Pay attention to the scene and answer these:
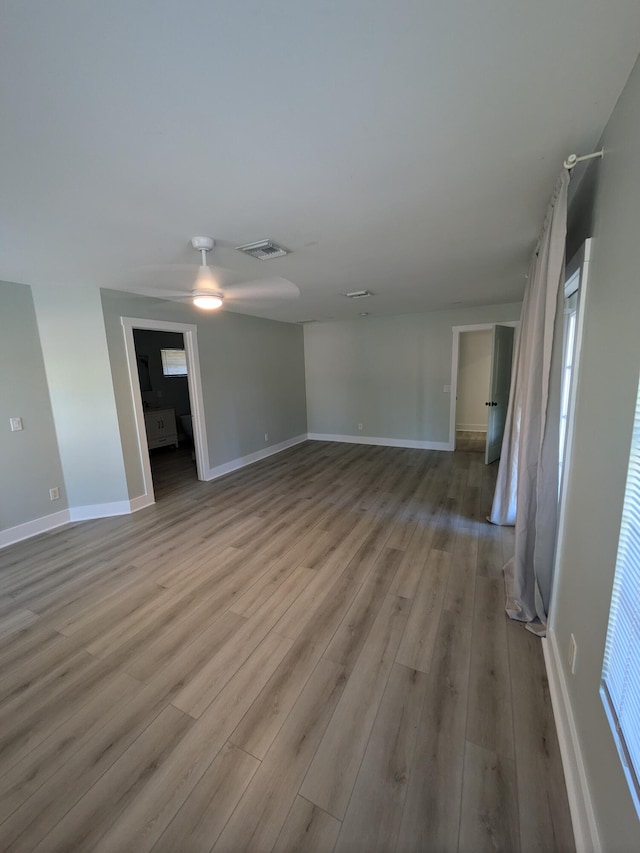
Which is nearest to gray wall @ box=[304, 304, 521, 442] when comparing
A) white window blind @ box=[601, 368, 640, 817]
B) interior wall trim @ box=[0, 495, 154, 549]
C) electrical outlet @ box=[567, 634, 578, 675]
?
interior wall trim @ box=[0, 495, 154, 549]

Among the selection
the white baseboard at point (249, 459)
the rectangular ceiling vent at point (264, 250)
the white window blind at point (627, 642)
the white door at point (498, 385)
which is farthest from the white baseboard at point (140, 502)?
the white door at point (498, 385)

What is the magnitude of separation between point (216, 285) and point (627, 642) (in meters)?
3.50

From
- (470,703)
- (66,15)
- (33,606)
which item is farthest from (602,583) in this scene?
(33,606)

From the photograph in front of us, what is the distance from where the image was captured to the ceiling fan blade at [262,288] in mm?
2892

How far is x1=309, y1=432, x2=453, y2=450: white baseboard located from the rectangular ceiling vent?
426cm

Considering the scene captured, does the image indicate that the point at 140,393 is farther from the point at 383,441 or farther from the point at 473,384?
the point at 473,384

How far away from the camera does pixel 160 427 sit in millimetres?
6043

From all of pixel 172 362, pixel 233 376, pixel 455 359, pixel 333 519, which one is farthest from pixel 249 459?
pixel 455 359

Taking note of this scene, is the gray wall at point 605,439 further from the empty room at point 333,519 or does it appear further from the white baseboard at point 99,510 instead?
the white baseboard at point 99,510

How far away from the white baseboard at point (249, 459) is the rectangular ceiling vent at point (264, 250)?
10.3 feet

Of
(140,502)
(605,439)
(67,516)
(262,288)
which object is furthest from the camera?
(140,502)

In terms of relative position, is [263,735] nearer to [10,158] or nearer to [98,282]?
[10,158]

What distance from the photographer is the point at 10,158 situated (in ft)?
4.26

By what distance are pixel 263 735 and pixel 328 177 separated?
252 cm
